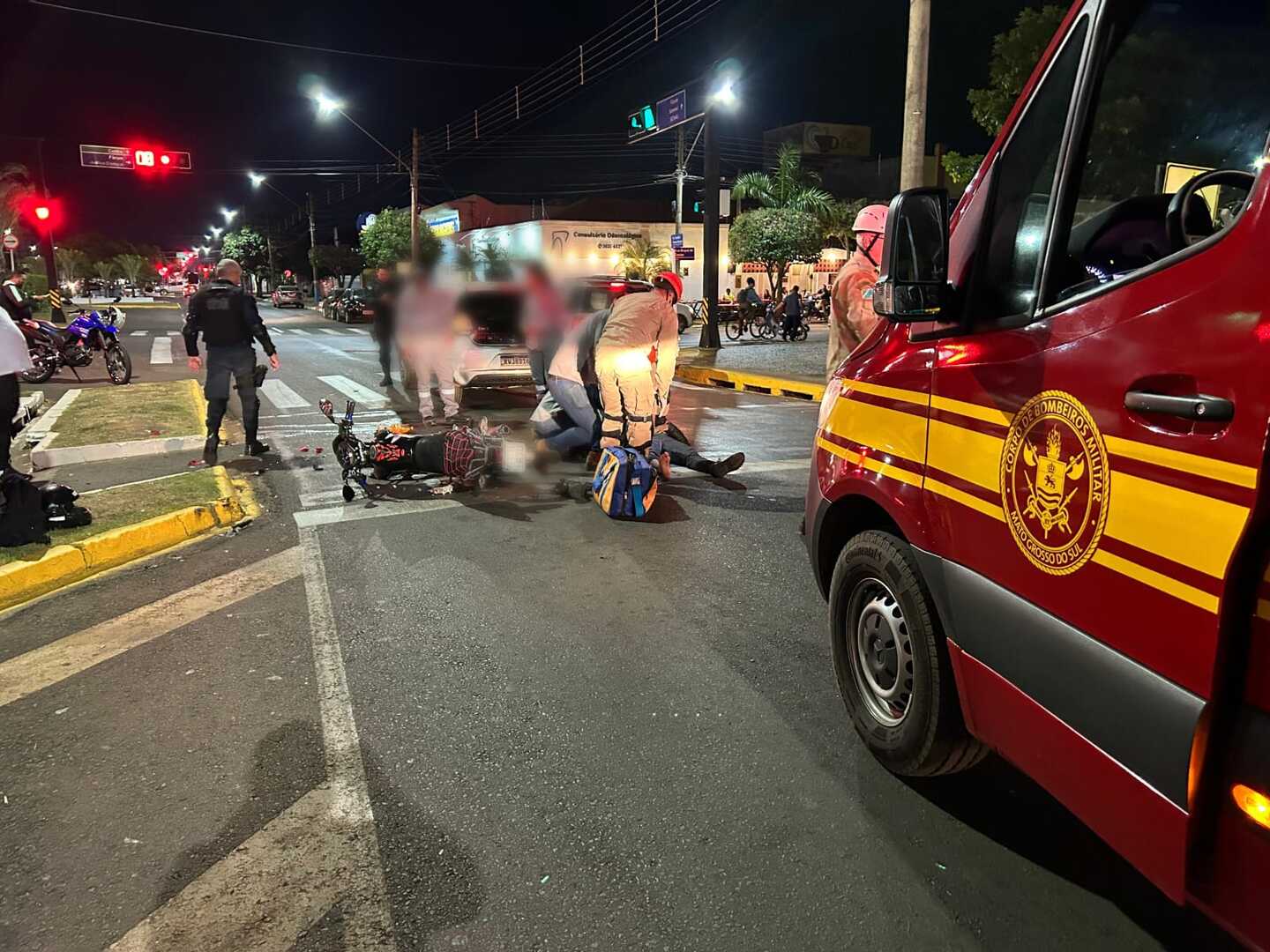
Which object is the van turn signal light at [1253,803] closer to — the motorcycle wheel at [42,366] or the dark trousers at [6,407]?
the dark trousers at [6,407]

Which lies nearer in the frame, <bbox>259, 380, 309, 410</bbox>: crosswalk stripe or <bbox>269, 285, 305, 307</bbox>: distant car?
<bbox>259, 380, 309, 410</bbox>: crosswalk stripe

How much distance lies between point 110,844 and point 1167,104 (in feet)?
13.1

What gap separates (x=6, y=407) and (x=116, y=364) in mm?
10517

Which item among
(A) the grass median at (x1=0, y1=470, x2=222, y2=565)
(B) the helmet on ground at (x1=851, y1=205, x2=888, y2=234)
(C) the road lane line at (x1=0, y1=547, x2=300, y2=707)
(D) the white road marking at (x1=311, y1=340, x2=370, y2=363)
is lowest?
(C) the road lane line at (x1=0, y1=547, x2=300, y2=707)

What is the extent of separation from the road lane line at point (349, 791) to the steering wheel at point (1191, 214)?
281 cm

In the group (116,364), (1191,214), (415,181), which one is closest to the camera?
(1191,214)

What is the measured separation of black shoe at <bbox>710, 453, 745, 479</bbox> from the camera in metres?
7.38

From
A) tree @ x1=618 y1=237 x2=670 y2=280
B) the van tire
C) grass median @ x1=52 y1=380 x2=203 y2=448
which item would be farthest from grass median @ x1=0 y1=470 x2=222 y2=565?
tree @ x1=618 y1=237 x2=670 y2=280

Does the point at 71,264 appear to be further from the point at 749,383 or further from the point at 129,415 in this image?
the point at 749,383

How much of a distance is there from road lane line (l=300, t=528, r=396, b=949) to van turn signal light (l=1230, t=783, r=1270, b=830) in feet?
6.52

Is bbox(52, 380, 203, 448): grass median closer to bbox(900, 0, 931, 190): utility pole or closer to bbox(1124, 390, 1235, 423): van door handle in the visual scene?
bbox(900, 0, 931, 190): utility pole

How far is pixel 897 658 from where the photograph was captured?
295 centimetres

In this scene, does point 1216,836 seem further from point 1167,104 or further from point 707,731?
point 1167,104

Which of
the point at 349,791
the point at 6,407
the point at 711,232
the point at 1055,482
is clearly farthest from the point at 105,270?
the point at 1055,482
